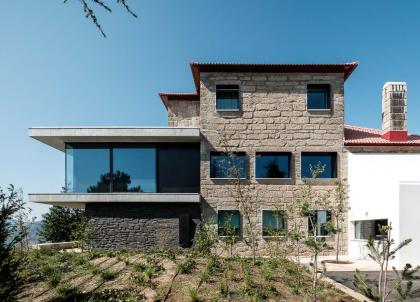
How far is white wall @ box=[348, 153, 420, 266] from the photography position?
49.6ft

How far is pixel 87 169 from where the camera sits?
19.2m

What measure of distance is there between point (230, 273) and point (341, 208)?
10.7 metres

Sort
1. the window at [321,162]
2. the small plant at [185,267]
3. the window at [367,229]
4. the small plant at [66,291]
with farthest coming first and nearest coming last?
the window at [321,162] < the window at [367,229] < the small plant at [185,267] < the small plant at [66,291]

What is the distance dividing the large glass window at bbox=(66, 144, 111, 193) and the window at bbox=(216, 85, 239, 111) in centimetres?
775

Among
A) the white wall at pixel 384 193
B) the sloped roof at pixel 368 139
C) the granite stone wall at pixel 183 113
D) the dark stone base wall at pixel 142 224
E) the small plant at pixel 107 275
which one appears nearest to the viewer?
the small plant at pixel 107 275

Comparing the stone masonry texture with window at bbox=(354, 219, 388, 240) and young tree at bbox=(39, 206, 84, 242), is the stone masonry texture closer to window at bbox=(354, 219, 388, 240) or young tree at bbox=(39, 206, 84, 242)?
window at bbox=(354, 219, 388, 240)

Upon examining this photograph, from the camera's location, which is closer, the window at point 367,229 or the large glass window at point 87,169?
the window at point 367,229

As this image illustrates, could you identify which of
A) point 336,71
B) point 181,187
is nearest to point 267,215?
point 181,187

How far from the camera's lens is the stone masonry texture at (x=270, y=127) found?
1930cm

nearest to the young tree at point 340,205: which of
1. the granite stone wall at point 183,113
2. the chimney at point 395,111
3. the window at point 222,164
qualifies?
the chimney at point 395,111

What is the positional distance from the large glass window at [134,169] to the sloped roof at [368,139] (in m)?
12.3

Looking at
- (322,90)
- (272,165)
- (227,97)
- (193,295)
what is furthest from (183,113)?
(193,295)

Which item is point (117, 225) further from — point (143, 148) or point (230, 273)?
point (230, 273)

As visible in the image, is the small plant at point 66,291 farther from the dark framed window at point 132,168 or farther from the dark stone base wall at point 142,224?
the dark framed window at point 132,168
